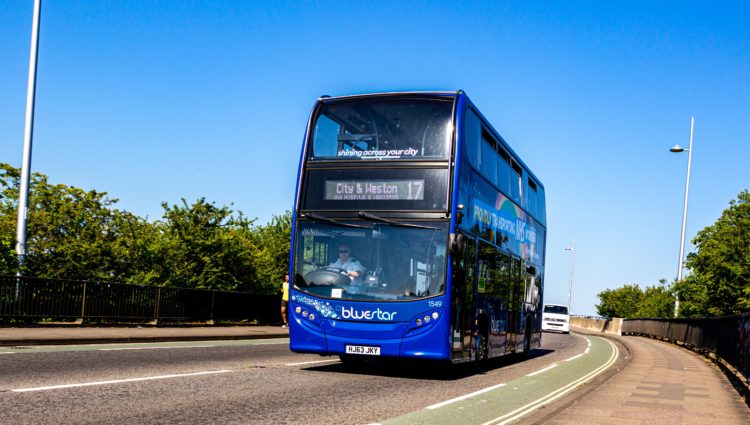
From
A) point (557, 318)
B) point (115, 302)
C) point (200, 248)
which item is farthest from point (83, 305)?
point (557, 318)

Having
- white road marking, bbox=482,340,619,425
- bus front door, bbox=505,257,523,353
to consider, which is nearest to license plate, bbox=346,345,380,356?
white road marking, bbox=482,340,619,425

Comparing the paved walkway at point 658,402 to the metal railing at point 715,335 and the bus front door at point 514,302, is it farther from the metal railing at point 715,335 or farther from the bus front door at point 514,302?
the bus front door at point 514,302

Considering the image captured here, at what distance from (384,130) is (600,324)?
55.9 meters

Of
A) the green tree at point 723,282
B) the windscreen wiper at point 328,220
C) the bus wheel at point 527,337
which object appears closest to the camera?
the windscreen wiper at point 328,220

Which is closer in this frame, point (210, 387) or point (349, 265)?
point (210, 387)

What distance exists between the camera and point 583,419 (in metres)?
8.76

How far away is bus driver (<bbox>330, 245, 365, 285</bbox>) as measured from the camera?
12.8 m

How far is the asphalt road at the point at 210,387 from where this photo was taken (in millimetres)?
7727

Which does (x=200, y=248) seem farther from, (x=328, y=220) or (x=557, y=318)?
(x=557, y=318)

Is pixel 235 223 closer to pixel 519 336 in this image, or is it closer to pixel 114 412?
pixel 519 336

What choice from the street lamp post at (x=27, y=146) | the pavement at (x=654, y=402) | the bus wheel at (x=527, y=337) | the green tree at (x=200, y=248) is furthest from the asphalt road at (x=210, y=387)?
the green tree at (x=200, y=248)

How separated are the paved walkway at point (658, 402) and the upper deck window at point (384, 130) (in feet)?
14.9

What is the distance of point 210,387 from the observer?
1000 centimetres

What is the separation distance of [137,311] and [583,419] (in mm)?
17966
